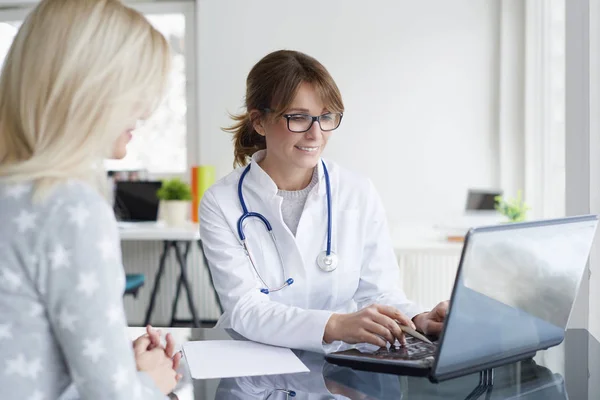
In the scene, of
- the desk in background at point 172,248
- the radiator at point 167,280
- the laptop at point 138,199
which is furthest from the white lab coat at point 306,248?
the radiator at point 167,280

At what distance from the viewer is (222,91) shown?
451 centimetres

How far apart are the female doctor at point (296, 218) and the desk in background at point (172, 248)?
224cm

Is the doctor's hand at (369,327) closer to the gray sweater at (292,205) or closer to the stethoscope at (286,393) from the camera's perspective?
the stethoscope at (286,393)

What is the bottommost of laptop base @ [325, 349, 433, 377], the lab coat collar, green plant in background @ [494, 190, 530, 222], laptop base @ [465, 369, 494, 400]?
laptop base @ [465, 369, 494, 400]

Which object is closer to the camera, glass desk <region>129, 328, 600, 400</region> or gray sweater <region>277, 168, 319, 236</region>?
glass desk <region>129, 328, 600, 400</region>

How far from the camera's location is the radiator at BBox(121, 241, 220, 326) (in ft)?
15.4

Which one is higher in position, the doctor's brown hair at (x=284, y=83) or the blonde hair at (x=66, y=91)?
the doctor's brown hair at (x=284, y=83)

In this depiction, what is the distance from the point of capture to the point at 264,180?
1728 millimetres

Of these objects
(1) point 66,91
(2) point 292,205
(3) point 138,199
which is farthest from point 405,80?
(1) point 66,91

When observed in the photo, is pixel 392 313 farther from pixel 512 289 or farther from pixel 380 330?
pixel 512 289

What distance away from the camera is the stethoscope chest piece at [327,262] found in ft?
5.44

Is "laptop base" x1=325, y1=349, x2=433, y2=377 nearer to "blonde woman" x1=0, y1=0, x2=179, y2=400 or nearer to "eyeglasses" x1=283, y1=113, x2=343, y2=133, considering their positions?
"blonde woman" x1=0, y1=0, x2=179, y2=400

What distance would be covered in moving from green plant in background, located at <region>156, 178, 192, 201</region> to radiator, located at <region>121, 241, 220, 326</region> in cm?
55

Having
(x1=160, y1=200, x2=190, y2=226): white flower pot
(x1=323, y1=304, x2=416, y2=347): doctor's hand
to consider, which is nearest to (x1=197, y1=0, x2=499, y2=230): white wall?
(x1=160, y1=200, x2=190, y2=226): white flower pot
